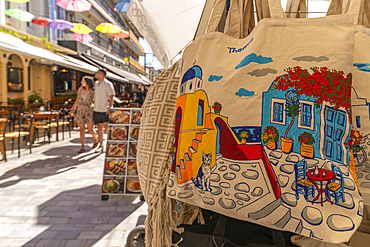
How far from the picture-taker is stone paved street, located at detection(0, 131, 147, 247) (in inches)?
105

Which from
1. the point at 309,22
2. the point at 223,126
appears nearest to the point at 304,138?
the point at 223,126

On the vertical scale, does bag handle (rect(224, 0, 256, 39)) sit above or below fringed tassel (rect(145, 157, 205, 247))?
above

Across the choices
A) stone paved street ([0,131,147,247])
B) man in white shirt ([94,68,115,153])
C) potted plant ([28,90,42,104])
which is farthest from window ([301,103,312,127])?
potted plant ([28,90,42,104])

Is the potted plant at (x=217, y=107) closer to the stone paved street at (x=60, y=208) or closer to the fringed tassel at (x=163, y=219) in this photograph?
the fringed tassel at (x=163, y=219)

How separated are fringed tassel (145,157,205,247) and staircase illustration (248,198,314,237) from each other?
0.97 ft

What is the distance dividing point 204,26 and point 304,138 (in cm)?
54

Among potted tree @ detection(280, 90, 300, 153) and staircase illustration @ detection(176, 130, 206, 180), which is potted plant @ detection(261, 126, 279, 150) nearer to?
potted tree @ detection(280, 90, 300, 153)

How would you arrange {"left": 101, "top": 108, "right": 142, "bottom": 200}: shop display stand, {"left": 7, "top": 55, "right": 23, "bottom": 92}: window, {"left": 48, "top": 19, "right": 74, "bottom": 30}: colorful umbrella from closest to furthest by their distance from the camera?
{"left": 101, "top": 108, "right": 142, "bottom": 200}: shop display stand
{"left": 48, "top": 19, "right": 74, "bottom": 30}: colorful umbrella
{"left": 7, "top": 55, "right": 23, "bottom": 92}: window

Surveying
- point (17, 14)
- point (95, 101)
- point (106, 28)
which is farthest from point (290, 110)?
point (17, 14)

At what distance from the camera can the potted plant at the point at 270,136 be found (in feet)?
2.41

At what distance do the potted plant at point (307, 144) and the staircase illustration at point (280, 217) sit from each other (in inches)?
6.1

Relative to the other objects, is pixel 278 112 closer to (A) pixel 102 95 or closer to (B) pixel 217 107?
(B) pixel 217 107

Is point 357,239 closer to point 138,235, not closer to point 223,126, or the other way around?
point 223,126

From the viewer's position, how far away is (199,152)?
2.70 ft
